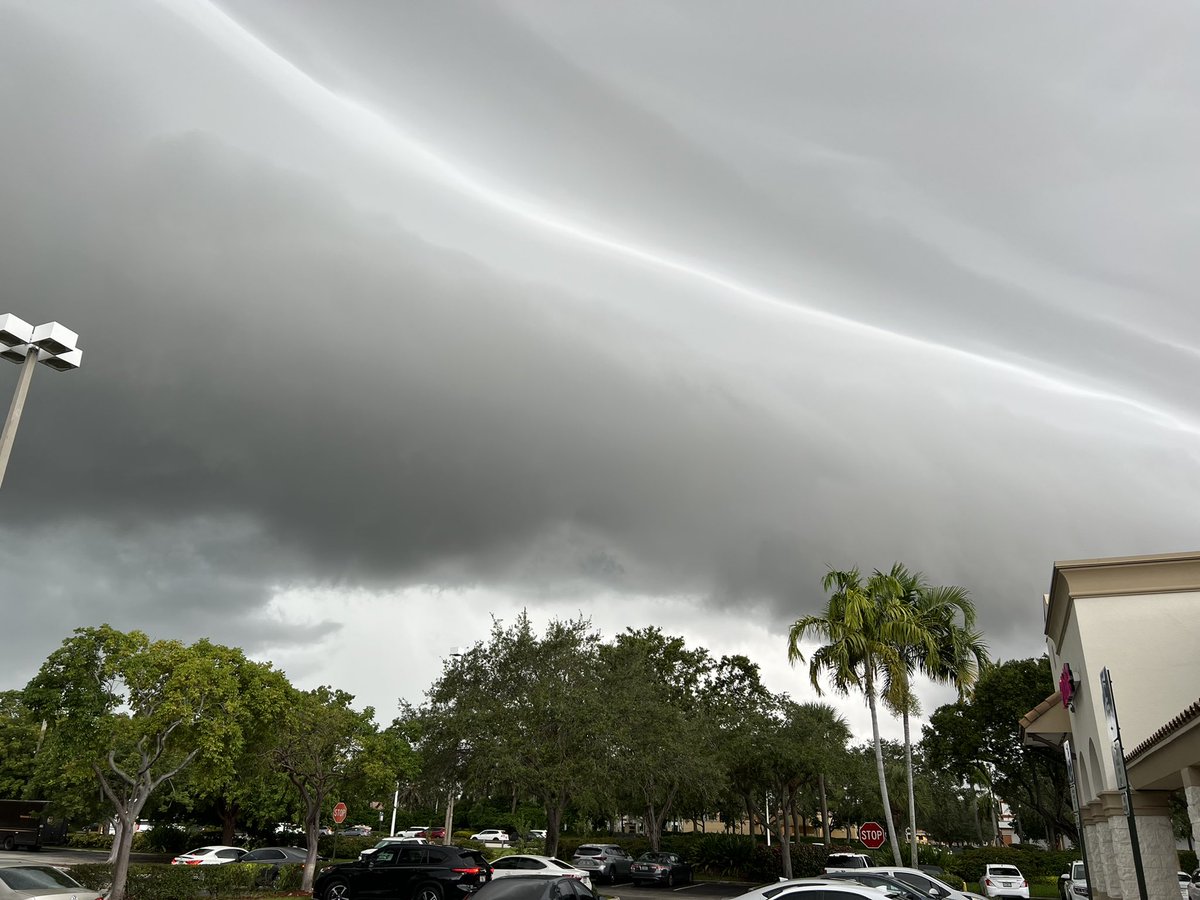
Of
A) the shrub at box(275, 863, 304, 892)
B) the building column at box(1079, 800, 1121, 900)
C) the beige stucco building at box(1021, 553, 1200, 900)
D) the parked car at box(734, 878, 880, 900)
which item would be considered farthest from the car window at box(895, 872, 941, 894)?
the shrub at box(275, 863, 304, 892)

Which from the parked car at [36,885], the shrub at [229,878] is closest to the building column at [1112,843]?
the parked car at [36,885]

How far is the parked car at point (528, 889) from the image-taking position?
13.3 meters

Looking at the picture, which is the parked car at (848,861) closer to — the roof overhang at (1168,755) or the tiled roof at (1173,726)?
the roof overhang at (1168,755)

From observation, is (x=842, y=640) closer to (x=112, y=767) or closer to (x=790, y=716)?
(x=790, y=716)

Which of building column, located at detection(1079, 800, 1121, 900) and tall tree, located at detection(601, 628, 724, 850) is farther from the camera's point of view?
tall tree, located at detection(601, 628, 724, 850)

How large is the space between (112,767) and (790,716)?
29690 mm

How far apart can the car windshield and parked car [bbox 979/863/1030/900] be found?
102 ft

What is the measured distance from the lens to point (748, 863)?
43375mm

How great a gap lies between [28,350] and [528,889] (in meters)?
11.5

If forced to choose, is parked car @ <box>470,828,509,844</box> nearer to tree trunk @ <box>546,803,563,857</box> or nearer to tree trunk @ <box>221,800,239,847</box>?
tree trunk @ <box>221,800,239,847</box>

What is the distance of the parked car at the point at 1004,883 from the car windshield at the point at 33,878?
31212mm

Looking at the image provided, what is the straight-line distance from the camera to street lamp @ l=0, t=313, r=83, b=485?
1139 centimetres

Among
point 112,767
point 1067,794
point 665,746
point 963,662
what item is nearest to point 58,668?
point 112,767

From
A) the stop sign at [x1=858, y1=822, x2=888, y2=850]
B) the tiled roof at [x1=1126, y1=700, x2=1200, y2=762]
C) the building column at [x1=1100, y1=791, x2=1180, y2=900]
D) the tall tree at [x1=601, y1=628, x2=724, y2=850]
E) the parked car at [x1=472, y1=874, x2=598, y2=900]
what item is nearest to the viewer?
the parked car at [x1=472, y1=874, x2=598, y2=900]
